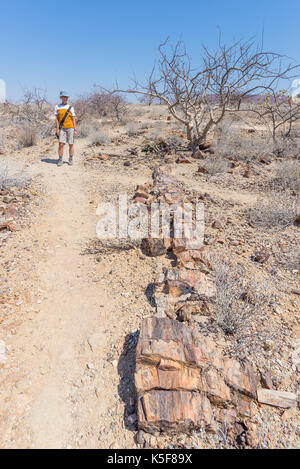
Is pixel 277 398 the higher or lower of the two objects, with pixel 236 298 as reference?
lower

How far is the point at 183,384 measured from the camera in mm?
1635

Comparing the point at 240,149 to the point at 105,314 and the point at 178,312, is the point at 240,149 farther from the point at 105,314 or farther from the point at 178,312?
the point at 105,314

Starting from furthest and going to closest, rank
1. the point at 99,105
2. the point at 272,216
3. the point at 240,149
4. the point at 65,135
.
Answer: the point at 99,105
the point at 240,149
the point at 65,135
the point at 272,216

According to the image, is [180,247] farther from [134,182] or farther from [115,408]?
[134,182]

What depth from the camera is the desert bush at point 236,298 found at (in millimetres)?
2117

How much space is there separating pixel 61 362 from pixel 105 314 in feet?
1.86

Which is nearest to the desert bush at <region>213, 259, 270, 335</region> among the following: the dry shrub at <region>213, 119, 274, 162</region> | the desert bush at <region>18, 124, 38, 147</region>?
the dry shrub at <region>213, 119, 274, 162</region>

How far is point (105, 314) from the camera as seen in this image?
2.41 metres

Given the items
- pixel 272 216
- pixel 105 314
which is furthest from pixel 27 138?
pixel 105 314

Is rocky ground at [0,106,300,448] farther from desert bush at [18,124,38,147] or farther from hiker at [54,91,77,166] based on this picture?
desert bush at [18,124,38,147]

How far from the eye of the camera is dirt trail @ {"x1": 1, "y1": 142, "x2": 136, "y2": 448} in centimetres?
155

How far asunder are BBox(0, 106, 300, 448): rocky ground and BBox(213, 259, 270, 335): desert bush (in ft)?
0.04
